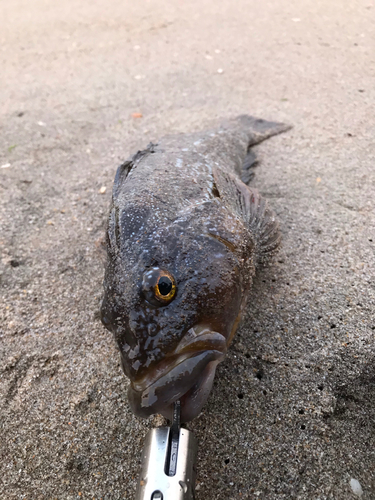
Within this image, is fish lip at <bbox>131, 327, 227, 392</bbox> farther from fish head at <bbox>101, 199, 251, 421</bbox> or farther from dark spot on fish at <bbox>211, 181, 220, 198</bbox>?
dark spot on fish at <bbox>211, 181, 220, 198</bbox>

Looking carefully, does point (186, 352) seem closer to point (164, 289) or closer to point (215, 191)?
point (164, 289)

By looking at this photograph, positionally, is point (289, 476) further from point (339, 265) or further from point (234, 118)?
point (234, 118)

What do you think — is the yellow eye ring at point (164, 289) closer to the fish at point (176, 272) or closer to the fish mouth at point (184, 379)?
the fish at point (176, 272)

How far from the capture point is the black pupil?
1.50m

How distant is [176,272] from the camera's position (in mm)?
1577

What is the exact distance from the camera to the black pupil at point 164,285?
59.2 inches

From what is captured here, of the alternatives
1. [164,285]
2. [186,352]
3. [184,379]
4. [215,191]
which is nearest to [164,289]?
[164,285]

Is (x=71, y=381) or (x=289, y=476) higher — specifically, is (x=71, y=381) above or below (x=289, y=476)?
below

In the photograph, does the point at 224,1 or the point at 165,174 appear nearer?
the point at 165,174

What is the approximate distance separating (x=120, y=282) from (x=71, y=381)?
0.76 meters

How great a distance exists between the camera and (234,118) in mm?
3566

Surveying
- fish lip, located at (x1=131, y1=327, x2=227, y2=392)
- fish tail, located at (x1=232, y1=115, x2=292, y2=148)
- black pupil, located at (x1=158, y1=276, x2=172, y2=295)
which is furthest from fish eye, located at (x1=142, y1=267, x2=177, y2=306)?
fish tail, located at (x1=232, y1=115, x2=292, y2=148)

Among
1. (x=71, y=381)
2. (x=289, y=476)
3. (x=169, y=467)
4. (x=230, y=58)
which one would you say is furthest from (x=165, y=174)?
(x=230, y=58)

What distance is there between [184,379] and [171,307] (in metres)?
0.31
